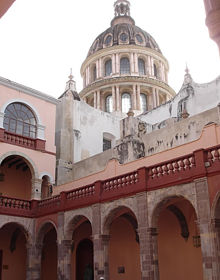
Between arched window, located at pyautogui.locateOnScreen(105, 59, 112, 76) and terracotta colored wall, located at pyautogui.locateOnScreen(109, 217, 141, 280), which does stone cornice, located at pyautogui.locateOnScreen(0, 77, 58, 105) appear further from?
arched window, located at pyautogui.locateOnScreen(105, 59, 112, 76)

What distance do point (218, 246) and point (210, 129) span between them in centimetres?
559

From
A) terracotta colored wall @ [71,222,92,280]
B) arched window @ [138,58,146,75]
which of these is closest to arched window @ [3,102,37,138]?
terracotta colored wall @ [71,222,92,280]

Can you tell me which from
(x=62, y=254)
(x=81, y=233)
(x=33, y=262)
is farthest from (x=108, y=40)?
(x=62, y=254)

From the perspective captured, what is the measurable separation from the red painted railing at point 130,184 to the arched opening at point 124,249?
2051 mm

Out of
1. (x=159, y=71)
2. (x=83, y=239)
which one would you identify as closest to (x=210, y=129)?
(x=83, y=239)

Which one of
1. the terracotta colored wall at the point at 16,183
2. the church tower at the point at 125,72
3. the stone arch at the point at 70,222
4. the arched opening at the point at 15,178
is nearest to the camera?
the stone arch at the point at 70,222

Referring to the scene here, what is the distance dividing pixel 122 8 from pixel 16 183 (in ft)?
94.7

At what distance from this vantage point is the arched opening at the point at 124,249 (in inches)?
686

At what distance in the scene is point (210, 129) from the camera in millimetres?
15719

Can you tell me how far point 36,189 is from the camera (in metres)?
20.3

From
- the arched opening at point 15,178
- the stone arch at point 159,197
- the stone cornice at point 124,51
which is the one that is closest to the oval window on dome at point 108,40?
the stone cornice at point 124,51

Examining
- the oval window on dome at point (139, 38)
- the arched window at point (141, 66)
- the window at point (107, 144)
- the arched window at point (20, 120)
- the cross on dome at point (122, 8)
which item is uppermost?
the cross on dome at point (122, 8)

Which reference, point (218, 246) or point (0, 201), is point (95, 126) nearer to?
point (0, 201)

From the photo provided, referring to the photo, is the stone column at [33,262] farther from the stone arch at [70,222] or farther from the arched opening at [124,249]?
the arched opening at [124,249]
